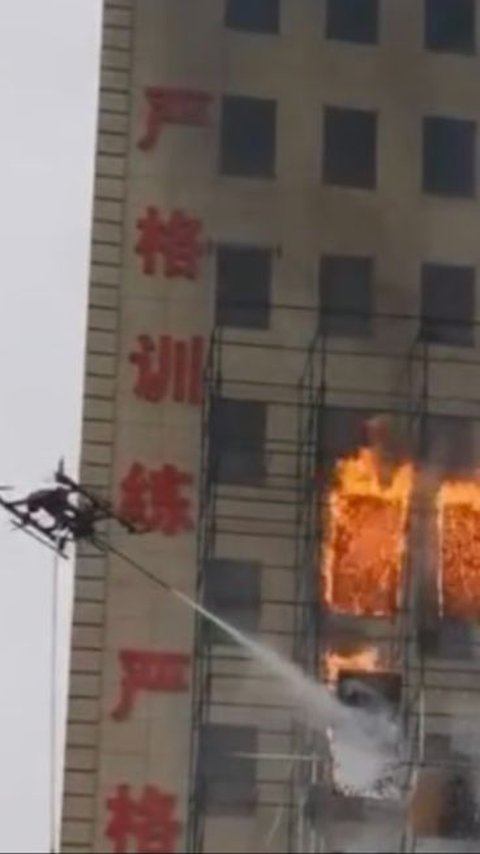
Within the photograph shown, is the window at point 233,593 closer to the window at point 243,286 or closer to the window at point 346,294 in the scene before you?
the window at point 243,286

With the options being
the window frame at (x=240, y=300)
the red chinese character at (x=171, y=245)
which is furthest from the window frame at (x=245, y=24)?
the window frame at (x=240, y=300)

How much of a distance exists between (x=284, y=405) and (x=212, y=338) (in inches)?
79.0

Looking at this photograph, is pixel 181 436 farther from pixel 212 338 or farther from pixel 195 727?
pixel 195 727

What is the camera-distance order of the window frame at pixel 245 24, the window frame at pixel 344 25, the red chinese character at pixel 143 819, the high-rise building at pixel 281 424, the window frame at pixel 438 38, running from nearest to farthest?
the red chinese character at pixel 143 819, the high-rise building at pixel 281 424, the window frame at pixel 245 24, the window frame at pixel 344 25, the window frame at pixel 438 38

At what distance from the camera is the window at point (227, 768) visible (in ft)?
118

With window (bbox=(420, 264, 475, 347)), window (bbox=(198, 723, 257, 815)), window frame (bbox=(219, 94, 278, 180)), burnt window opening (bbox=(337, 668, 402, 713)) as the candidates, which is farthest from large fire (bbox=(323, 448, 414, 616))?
window frame (bbox=(219, 94, 278, 180))

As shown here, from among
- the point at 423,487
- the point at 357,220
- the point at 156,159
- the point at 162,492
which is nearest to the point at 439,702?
the point at 423,487

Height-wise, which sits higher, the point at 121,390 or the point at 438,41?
the point at 438,41

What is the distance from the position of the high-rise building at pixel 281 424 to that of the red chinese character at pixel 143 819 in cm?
7

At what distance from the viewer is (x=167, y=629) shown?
120 ft

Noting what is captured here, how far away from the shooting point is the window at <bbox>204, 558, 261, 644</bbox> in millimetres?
36875

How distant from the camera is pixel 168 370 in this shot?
38.0 meters

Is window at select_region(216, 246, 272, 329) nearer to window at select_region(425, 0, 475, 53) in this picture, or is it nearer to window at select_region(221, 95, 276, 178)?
window at select_region(221, 95, 276, 178)

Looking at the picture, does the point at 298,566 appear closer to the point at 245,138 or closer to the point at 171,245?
the point at 171,245
